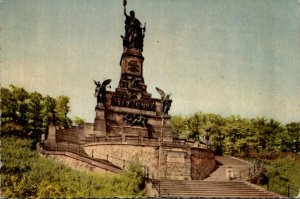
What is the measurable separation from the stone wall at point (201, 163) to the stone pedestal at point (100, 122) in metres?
7.30

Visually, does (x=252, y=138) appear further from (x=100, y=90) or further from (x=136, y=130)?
(x=100, y=90)

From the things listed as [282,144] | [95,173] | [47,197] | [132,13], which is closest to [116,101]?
[132,13]

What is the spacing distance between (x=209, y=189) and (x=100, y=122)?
11.0 metres

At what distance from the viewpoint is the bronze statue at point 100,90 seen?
25.6m

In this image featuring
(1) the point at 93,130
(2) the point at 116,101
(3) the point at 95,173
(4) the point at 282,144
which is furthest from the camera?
(4) the point at 282,144

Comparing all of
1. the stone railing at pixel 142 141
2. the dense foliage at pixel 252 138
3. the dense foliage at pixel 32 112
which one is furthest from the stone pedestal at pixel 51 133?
the dense foliage at pixel 252 138

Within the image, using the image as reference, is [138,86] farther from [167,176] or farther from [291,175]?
[291,175]

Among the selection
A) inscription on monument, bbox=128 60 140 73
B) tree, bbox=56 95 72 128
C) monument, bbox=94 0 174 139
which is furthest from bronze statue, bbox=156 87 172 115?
tree, bbox=56 95 72 128

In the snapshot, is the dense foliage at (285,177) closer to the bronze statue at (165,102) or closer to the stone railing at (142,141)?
the stone railing at (142,141)

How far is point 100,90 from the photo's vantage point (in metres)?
25.8

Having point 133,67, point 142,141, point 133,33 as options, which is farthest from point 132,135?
point 133,33

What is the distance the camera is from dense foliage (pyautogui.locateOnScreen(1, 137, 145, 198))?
538 inches

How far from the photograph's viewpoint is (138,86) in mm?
28859

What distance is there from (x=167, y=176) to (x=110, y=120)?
7887mm
